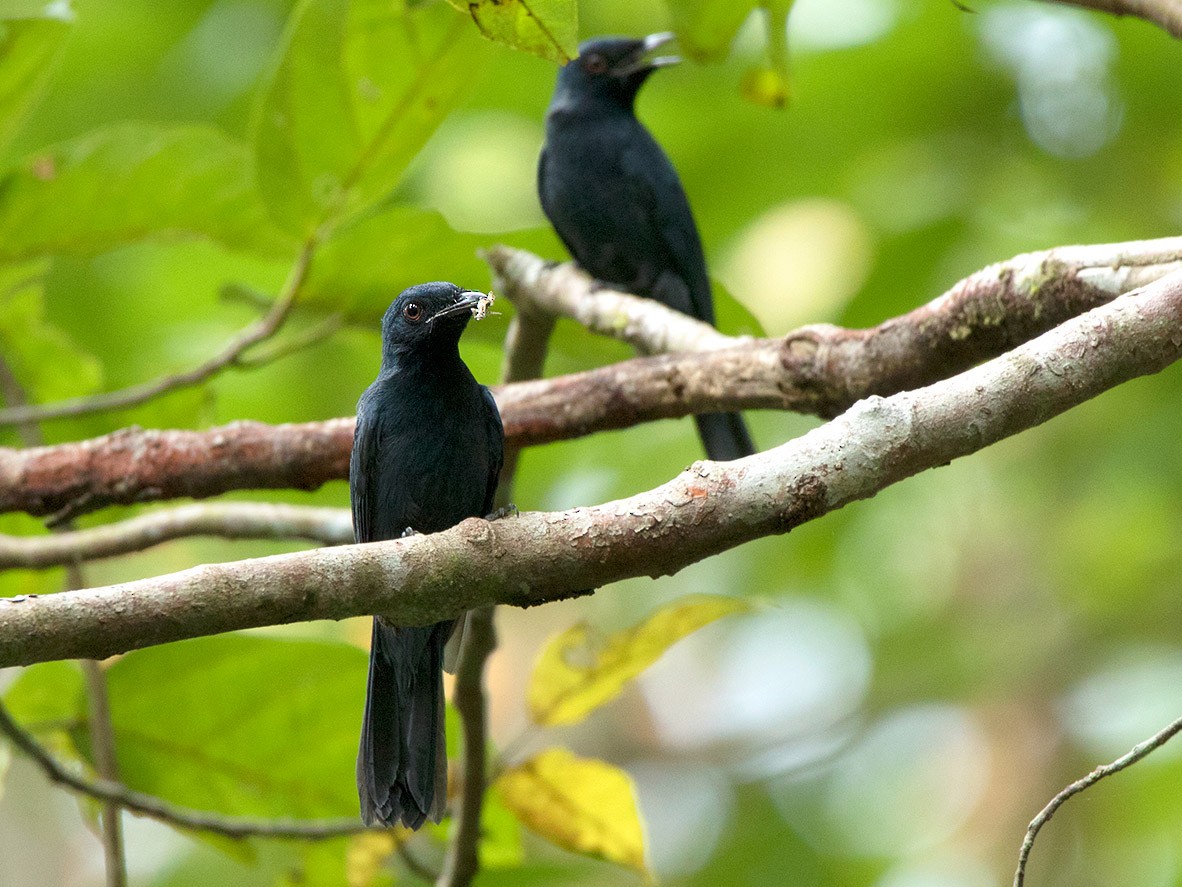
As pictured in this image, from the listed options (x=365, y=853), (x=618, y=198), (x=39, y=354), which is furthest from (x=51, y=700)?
(x=618, y=198)

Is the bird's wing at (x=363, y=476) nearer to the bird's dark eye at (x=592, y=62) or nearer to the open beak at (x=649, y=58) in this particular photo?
the open beak at (x=649, y=58)

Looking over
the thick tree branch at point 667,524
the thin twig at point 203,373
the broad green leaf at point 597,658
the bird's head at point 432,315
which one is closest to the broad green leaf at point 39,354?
the thin twig at point 203,373

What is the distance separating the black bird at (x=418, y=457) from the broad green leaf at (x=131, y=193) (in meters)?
0.72

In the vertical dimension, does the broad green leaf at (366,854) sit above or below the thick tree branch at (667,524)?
below

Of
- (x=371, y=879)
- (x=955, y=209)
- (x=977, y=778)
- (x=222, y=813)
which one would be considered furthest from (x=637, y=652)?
(x=977, y=778)

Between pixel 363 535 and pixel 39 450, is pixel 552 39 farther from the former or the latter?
pixel 39 450

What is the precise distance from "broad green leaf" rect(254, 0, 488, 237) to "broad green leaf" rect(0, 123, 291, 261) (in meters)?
0.28

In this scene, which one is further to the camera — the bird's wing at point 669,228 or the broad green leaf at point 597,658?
the bird's wing at point 669,228

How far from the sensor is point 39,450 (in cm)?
366

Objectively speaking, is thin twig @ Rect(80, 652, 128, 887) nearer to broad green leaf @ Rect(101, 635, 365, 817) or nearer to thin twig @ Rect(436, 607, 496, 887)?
broad green leaf @ Rect(101, 635, 365, 817)

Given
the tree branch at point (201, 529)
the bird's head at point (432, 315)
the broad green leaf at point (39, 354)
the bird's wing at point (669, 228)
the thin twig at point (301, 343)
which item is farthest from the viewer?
the bird's wing at point (669, 228)

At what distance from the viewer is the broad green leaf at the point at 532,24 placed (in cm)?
224

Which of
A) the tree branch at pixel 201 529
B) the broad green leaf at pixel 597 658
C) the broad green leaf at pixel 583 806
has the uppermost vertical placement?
the tree branch at pixel 201 529

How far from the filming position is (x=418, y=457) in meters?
3.49
